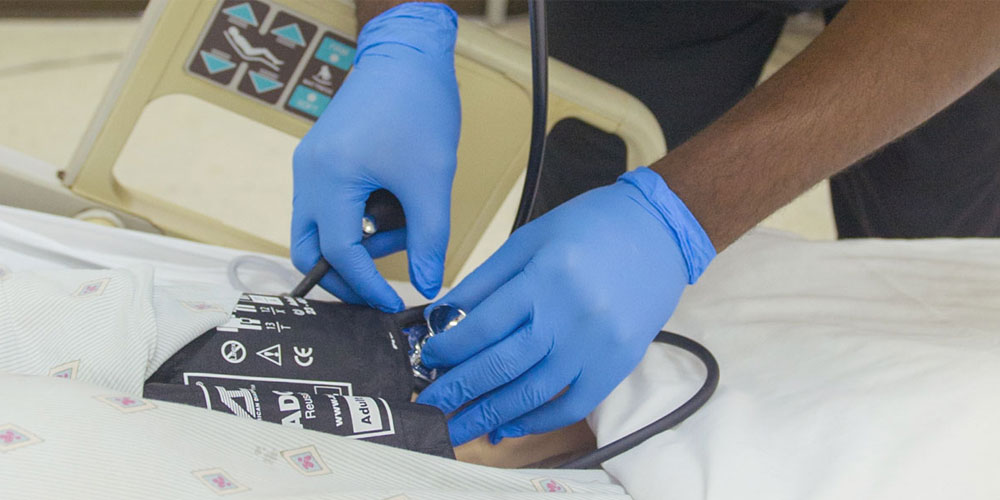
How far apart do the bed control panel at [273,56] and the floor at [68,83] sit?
1131mm

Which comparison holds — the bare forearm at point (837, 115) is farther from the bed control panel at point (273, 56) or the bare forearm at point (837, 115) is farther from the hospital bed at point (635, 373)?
the bed control panel at point (273, 56)

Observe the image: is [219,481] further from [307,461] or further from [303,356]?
[303,356]

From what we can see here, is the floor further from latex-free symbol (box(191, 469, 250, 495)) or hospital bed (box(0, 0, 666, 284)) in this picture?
latex-free symbol (box(191, 469, 250, 495))

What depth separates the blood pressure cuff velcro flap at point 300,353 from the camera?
0.65 metres

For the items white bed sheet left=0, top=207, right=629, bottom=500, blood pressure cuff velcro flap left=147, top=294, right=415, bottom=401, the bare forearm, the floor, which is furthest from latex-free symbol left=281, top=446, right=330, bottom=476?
the floor

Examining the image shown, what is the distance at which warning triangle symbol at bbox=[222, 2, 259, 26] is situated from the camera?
0.89m

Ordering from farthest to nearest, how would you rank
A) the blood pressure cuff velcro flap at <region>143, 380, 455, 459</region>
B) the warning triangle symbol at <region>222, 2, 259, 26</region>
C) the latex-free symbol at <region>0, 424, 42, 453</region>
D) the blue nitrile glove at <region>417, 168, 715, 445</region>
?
the warning triangle symbol at <region>222, 2, 259, 26</region>, the blue nitrile glove at <region>417, 168, 715, 445</region>, the blood pressure cuff velcro flap at <region>143, 380, 455, 459</region>, the latex-free symbol at <region>0, 424, 42, 453</region>

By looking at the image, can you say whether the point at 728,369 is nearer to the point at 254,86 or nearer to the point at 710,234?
the point at 710,234

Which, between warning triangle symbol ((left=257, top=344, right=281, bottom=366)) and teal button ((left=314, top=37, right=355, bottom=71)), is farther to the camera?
teal button ((left=314, top=37, right=355, bottom=71))

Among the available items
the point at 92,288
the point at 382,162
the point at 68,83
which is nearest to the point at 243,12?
the point at 382,162

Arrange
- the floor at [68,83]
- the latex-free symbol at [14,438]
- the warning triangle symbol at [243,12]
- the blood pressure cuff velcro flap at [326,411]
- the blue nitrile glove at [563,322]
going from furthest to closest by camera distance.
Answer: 1. the floor at [68,83]
2. the warning triangle symbol at [243,12]
3. the blue nitrile glove at [563,322]
4. the blood pressure cuff velcro flap at [326,411]
5. the latex-free symbol at [14,438]

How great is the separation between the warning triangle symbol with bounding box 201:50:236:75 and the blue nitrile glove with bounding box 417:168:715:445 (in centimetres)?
42

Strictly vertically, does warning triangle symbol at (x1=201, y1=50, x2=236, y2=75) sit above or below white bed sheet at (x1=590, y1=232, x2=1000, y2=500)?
below

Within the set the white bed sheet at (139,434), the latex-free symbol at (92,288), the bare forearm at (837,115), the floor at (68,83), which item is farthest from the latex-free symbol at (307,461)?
the floor at (68,83)
